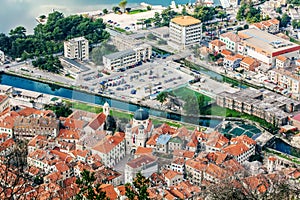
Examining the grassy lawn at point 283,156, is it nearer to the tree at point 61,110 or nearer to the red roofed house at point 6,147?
the tree at point 61,110

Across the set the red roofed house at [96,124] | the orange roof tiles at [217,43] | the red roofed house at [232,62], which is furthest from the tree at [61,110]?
the orange roof tiles at [217,43]

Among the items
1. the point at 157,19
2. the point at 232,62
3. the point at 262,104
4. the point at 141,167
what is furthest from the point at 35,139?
the point at 157,19

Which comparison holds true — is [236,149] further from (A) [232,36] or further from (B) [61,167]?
(A) [232,36]

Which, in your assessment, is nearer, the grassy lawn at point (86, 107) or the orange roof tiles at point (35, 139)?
the orange roof tiles at point (35, 139)

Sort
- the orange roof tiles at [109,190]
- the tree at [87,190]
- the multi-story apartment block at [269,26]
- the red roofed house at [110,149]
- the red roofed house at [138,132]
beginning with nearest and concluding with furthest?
the tree at [87,190]
the orange roof tiles at [109,190]
the red roofed house at [110,149]
the red roofed house at [138,132]
the multi-story apartment block at [269,26]

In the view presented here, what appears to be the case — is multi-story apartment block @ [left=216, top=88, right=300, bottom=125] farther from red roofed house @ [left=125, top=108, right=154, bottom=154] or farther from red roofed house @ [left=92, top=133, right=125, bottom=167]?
red roofed house @ [left=92, top=133, right=125, bottom=167]

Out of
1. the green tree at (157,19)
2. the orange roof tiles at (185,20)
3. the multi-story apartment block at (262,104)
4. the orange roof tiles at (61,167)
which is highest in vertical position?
the orange roof tiles at (185,20)

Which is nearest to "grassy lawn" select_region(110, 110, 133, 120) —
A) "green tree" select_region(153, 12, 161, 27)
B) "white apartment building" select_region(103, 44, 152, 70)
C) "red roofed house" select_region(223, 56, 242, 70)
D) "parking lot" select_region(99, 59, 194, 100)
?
"parking lot" select_region(99, 59, 194, 100)
